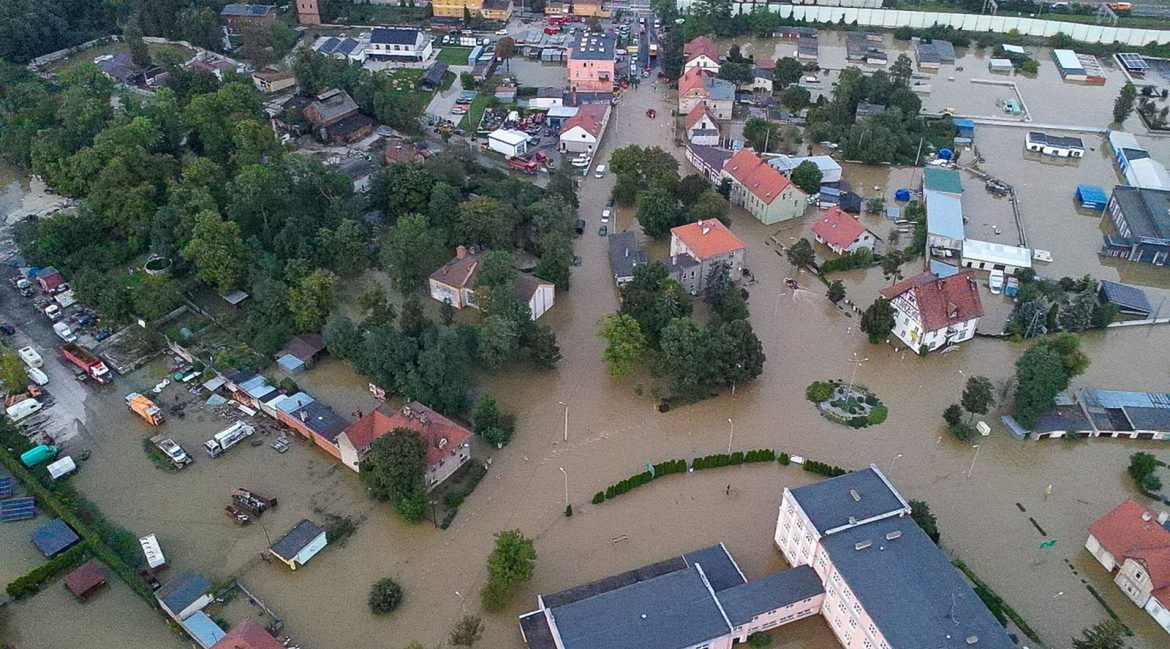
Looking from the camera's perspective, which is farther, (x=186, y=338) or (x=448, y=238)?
(x=448, y=238)

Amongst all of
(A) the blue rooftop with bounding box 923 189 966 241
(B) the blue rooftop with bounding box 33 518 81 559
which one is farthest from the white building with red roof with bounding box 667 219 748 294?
(B) the blue rooftop with bounding box 33 518 81 559

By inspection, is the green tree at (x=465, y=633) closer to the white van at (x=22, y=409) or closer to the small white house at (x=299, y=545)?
the small white house at (x=299, y=545)

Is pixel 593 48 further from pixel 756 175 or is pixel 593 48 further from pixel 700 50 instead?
pixel 756 175

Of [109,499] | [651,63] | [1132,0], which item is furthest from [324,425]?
[1132,0]

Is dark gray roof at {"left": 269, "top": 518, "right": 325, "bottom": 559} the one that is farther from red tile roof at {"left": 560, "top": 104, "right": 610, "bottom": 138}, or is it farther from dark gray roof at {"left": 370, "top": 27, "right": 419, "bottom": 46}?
dark gray roof at {"left": 370, "top": 27, "right": 419, "bottom": 46}

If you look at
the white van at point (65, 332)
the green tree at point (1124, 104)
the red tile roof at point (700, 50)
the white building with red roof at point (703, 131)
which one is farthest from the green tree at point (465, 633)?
the green tree at point (1124, 104)

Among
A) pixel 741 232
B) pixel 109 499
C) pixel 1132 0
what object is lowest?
pixel 109 499

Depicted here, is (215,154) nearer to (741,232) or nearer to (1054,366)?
(741,232)

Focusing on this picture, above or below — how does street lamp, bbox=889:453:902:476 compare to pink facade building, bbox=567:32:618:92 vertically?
below
